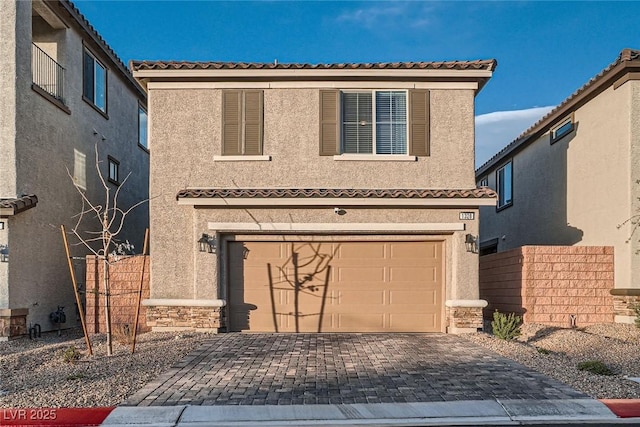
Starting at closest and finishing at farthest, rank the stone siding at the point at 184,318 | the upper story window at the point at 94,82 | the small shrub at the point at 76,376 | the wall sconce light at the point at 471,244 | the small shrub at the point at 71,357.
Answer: the small shrub at the point at 76,376 → the small shrub at the point at 71,357 → the stone siding at the point at 184,318 → the wall sconce light at the point at 471,244 → the upper story window at the point at 94,82

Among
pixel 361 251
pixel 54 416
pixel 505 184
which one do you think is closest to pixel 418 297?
pixel 361 251

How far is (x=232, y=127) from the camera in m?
12.2

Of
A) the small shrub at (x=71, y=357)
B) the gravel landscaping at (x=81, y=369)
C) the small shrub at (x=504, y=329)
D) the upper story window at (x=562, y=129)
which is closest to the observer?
the gravel landscaping at (x=81, y=369)

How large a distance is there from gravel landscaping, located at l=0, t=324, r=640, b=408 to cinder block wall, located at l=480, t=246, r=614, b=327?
0.48m

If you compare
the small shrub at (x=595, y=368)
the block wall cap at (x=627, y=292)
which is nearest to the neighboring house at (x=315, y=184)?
the small shrub at (x=595, y=368)

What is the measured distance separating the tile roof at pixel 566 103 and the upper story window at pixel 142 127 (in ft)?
45.1

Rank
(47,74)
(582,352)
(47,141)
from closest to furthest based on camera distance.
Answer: (582,352)
(47,141)
(47,74)

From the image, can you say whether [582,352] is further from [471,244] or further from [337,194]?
[337,194]

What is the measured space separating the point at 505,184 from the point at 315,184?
11.2 m

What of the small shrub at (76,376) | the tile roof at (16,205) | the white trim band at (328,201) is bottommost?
the small shrub at (76,376)

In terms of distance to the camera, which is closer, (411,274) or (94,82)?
(411,274)

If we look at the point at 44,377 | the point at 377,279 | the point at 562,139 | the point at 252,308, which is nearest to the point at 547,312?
the point at 377,279

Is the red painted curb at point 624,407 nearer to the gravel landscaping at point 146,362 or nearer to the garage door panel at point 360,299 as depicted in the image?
the gravel landscaping at point 146,362

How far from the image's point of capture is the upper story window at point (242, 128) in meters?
12.2
